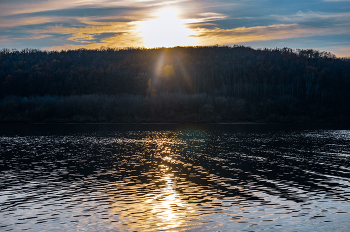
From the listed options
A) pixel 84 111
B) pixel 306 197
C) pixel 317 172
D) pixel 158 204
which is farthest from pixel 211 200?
pixel 84 111

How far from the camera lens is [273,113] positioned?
563ft

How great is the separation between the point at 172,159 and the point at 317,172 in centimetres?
1864

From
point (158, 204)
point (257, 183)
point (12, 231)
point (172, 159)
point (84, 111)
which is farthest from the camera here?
point (84, 111)

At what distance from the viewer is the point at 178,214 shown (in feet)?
70.2

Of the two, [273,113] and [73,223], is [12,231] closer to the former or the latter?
[73,223]

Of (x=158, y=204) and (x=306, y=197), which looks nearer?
(x=158, y=204)

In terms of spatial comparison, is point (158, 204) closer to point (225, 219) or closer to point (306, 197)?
point (225, 219)

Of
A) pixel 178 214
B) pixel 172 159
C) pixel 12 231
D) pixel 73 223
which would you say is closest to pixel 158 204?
pixel 178 214

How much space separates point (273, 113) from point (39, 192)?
155908 millimetres

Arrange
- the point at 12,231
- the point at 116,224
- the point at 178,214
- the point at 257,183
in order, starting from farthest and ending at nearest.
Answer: the point at 257,183 → the point at 178,214 → the point at 116,224 → the point at 12,231

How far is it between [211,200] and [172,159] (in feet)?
76.1

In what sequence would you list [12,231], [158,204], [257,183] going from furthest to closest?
[257,183]
[158,204]
[12,231]

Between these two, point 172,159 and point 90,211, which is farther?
point 172,159

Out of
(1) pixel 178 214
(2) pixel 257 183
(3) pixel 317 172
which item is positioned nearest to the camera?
(1) pixel 178 214
